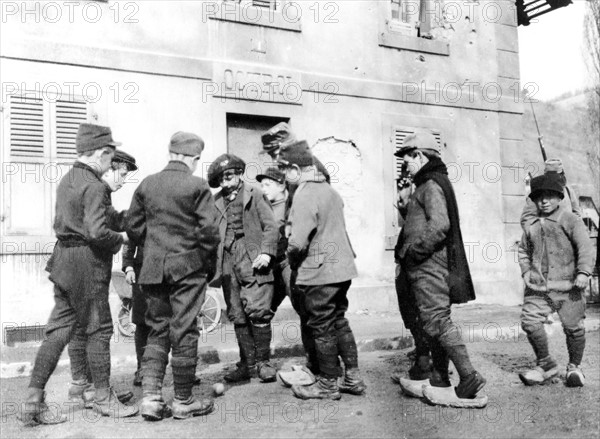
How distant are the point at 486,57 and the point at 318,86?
3547mm

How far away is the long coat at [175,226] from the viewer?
4.07 meters

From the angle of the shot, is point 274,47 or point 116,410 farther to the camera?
point 274,47

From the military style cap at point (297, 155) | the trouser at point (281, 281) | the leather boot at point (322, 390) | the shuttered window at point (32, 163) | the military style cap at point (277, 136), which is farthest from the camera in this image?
the shuttered window at point (32, 163)

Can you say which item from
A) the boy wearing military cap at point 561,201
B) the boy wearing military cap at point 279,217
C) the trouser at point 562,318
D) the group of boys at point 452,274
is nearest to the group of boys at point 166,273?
the boy wearing military cap at point 279,217

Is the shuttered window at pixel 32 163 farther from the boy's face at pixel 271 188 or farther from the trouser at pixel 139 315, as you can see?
the boy's face at pixel 271 188

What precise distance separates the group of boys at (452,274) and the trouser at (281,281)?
0.89 meters

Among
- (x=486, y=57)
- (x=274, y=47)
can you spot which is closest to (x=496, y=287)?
(x=486, y=57)

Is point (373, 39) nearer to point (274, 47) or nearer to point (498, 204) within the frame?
point (274, 47)

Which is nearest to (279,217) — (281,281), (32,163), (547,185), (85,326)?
(281,281)

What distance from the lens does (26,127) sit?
7.54 metres

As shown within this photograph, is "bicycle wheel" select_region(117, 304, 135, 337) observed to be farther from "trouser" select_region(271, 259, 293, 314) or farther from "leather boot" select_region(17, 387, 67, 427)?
"leather boot" select_region(17, 387, 67, 427)

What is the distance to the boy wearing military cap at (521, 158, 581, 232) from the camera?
5.44m

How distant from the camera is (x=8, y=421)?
162 inches

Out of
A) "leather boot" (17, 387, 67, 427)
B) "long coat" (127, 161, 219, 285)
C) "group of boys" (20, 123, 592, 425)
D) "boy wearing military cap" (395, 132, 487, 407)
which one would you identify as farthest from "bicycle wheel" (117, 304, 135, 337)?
"boy wearing military cap" (395, 132, 487, 407)
